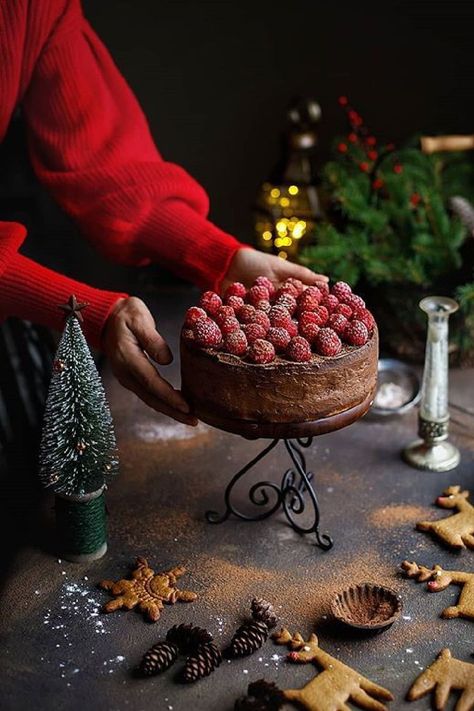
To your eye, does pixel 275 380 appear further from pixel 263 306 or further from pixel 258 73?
pixel 258 73

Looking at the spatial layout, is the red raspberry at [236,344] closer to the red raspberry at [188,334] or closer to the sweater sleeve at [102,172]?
the red raspberry at [188,334]

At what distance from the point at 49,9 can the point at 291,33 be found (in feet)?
3.22

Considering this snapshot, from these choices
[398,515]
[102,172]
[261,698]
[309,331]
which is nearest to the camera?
[261,698]

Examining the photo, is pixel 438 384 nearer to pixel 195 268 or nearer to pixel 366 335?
pixel 366 335

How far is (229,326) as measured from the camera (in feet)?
4.91

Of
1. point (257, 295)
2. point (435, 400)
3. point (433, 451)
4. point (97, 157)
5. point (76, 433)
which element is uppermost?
point (97, 157)

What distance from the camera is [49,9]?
1.86m

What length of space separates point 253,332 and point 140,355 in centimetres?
21

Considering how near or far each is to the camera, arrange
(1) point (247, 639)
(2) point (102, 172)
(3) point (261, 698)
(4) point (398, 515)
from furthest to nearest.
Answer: (2) point (102, 172) < (4) point (398, 515) < (1) point (247, 639) < (3) point (261, 698)

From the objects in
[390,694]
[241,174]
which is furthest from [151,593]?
[241,174]

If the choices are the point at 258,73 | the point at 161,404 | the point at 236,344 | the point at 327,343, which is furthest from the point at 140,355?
the point at 258,73

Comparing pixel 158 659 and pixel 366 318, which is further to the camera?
pixel 366 318

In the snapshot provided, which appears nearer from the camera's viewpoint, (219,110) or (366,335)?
(366,335)

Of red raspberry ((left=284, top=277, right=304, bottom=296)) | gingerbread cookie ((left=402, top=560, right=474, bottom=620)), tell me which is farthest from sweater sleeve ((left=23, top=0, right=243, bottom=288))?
gingerbread cookie ((left=402, top=560, right=474, bottom=620))
